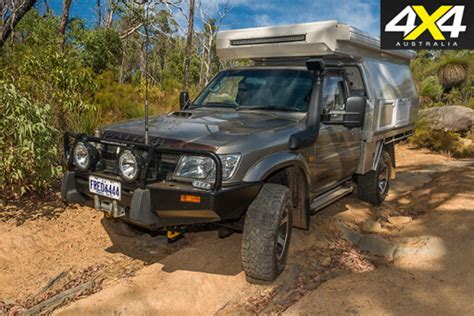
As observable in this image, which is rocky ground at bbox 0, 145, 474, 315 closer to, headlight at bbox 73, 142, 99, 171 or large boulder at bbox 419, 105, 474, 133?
headlight at bbox 73, 142, 99, 171

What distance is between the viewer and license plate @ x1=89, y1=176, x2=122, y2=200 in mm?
3396

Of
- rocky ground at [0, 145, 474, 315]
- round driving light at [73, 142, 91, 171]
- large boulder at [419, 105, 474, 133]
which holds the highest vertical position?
large boulder at [419, 105, 474, 133]

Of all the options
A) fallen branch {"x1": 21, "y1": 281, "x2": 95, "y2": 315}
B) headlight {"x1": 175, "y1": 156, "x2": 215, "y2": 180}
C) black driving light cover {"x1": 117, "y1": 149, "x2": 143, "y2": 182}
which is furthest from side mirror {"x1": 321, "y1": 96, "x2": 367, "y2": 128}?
fallen branch {"x1": 21, "y1": 281, "x2": 95, "y2": 315}

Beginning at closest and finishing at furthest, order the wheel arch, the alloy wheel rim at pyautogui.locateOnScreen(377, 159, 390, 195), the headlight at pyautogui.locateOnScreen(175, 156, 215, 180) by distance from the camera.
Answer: the headlight at pyautogui.locateOnScreen(175, 156, 215, 180) < the wheel arch < the alloy wheel rim at pyautogui.locateOnScreen(377, 159, 390, 195)

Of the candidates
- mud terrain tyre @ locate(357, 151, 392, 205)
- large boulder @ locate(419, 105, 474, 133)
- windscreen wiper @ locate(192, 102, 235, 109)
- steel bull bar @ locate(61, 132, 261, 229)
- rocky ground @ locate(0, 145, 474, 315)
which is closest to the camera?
steel bull bar @ locate(61, 132, 261, 229)

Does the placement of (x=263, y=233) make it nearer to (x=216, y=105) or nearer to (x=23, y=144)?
(x=216, y=105)

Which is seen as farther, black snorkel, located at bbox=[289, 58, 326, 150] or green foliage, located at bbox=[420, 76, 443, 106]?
green foliage, located at bbox=[420, 76, 443, 106]

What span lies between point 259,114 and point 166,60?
4152cm

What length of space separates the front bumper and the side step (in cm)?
122

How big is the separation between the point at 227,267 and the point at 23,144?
2.76m

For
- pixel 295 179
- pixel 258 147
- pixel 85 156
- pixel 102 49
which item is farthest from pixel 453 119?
pixel 85 156

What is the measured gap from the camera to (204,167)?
3.23 meters

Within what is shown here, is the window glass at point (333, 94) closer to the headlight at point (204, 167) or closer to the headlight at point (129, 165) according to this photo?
the headlight at point (204, 167)

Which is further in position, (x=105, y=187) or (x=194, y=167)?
(x=105, y=187)
